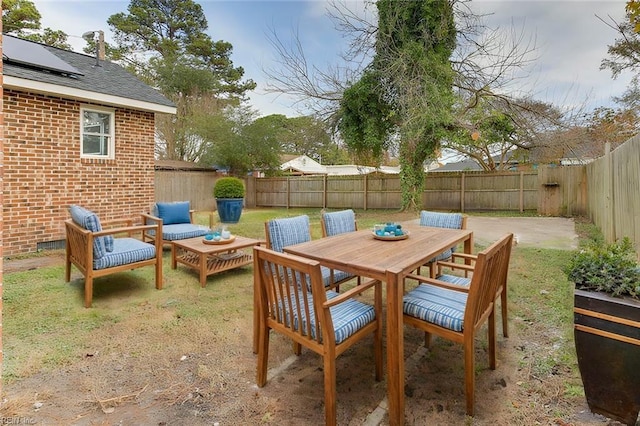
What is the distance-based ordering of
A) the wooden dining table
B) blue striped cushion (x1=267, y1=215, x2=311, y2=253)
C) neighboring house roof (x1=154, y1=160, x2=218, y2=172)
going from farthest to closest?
1. neighboring house roof (x1=154, y1=160, x2=218, y2=172)
2. blue striped cushion (x1=267, y1=215, x2=311, y2=253)
3. the wooden dining table

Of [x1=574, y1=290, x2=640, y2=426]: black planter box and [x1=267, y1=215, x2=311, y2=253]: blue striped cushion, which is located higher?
[x1=267, y1=215, x2=311, y2=253]: blue striped cushion

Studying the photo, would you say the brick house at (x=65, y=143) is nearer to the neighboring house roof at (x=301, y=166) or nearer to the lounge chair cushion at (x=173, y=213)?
the lounge chair cushion at (x=173, y=213)

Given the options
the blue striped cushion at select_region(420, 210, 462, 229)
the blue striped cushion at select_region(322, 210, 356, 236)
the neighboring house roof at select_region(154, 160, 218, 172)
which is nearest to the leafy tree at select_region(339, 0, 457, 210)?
the neighboring house roof at select_region(154, 160, 218, 172)

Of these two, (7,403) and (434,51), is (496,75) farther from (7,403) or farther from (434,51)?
(7,403)

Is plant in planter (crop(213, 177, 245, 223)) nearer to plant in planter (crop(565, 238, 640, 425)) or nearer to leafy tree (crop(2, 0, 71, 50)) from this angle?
plant in planter (crop(565, 238, 640, 425))

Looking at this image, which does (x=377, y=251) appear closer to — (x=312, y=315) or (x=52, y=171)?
(x=312, y=315)

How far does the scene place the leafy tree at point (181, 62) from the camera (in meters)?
15.3

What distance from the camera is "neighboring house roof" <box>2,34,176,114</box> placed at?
5.11m

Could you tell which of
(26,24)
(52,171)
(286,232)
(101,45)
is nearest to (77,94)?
(52,171)

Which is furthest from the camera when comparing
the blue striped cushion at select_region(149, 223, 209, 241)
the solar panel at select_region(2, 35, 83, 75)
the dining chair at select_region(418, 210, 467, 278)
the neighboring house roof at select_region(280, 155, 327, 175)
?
the neighboring house roof at select_region(280, 155, 327, 175)

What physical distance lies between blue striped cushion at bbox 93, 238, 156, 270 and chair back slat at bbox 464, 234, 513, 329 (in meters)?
3.33

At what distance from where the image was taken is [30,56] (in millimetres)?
5543

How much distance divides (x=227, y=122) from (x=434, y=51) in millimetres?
8116

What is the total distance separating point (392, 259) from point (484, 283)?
1.79 feet
